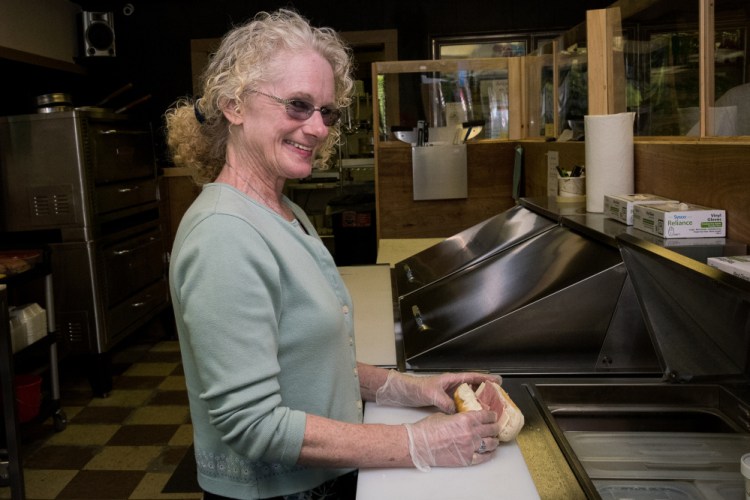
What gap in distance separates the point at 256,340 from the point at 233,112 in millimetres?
450

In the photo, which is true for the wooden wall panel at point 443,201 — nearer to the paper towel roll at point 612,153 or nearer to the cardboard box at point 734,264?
the paper towel roll at point 612,153

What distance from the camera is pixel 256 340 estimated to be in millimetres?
1111

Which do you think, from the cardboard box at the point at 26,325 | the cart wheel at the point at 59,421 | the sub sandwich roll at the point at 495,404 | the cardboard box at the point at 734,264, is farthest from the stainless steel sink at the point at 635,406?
→ the cart wheel at the point at 59,421

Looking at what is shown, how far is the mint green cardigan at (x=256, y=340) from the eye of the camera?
1106mm

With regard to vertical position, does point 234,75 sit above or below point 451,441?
above

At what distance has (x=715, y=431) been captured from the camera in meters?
1.47

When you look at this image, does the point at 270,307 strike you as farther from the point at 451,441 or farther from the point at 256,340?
the point at 451,441

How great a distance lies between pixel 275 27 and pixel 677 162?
1.05 meters

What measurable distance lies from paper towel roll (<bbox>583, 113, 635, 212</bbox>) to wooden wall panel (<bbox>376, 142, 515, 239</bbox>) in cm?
189

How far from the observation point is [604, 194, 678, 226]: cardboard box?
1.68 metres

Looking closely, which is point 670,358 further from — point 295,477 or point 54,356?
point 54,356

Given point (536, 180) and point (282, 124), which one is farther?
point (536, 180)

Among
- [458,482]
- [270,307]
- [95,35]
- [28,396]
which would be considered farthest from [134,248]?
[458,482]

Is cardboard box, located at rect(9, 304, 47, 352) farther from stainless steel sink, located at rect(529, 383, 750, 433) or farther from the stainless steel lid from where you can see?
stainless steel sink, located at rect(529, 383, 750, 433)
